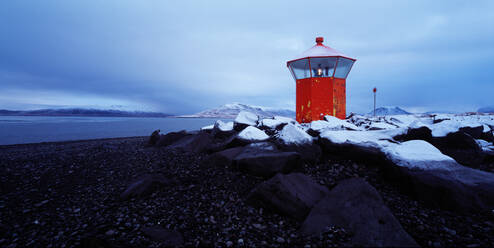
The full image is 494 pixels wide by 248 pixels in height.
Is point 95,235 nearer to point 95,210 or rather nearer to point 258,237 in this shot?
point 95,210

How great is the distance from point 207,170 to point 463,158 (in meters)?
5.08

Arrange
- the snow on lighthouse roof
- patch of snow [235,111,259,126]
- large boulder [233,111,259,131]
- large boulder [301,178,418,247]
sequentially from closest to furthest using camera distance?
large boulder [301,178,418,247], large boulder [233,111,259,131], patch of snow [235,111,259,126], the snow on lighthouse roof

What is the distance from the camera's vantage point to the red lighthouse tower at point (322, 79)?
9477 millimetres

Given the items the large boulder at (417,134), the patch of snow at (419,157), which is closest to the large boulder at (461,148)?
the large boulder at (417,134)

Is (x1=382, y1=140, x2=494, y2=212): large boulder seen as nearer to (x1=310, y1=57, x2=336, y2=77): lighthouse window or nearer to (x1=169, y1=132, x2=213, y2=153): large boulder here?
(x1=169, y1=132, x2=213, y2=153): large boulder

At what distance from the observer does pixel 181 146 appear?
671 centimetres

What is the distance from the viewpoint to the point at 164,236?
2.31 metres

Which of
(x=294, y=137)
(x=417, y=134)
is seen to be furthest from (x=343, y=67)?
(x=294, y=137)

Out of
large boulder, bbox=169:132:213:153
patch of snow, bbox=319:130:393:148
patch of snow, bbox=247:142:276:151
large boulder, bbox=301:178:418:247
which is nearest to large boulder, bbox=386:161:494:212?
large boulder, bbox=301:178:418:247

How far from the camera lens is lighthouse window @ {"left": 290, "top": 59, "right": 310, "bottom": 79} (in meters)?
9.70

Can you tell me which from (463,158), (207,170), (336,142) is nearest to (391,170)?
(336,142)

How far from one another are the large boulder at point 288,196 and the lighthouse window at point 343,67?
7.99m

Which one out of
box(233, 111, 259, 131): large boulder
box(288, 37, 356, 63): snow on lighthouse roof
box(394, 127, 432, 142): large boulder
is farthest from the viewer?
box(288, 37, 356, 63): snow on lighthouse roof

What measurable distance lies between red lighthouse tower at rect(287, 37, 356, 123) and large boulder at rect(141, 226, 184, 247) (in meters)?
8.48
